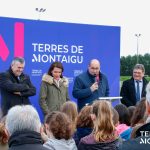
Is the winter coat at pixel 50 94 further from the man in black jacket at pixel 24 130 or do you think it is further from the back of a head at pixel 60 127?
the man in black jacket at pixel 24 130

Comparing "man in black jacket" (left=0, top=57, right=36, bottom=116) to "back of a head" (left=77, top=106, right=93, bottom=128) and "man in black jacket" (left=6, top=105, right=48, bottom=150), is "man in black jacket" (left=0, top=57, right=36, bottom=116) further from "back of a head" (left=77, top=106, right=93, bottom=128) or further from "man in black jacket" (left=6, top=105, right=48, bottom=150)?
"man in black jacket" (left=6, top=105, right=48, bottom=150)

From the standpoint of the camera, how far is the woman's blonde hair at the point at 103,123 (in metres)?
4.03

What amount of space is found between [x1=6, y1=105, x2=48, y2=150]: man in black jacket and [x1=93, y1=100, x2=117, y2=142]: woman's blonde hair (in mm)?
1214

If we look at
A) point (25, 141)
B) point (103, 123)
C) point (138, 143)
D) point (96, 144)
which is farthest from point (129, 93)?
point (138, 143)

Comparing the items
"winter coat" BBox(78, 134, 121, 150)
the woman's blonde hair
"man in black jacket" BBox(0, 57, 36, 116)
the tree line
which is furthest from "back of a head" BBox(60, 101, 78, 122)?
the tree line

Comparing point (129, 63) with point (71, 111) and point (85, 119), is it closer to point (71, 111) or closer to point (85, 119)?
point (71, 111)

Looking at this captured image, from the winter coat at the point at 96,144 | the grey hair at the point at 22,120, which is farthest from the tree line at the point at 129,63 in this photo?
the grey hair at the point at 22,120

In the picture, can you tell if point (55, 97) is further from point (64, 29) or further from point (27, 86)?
point (64, 29)

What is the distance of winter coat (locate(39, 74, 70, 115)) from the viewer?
715 cm

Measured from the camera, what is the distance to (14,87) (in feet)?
21.1

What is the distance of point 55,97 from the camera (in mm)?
7203

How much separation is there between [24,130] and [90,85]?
4534 mm

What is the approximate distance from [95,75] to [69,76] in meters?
0.87

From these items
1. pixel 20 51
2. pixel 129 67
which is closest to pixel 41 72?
pixel 20 51
